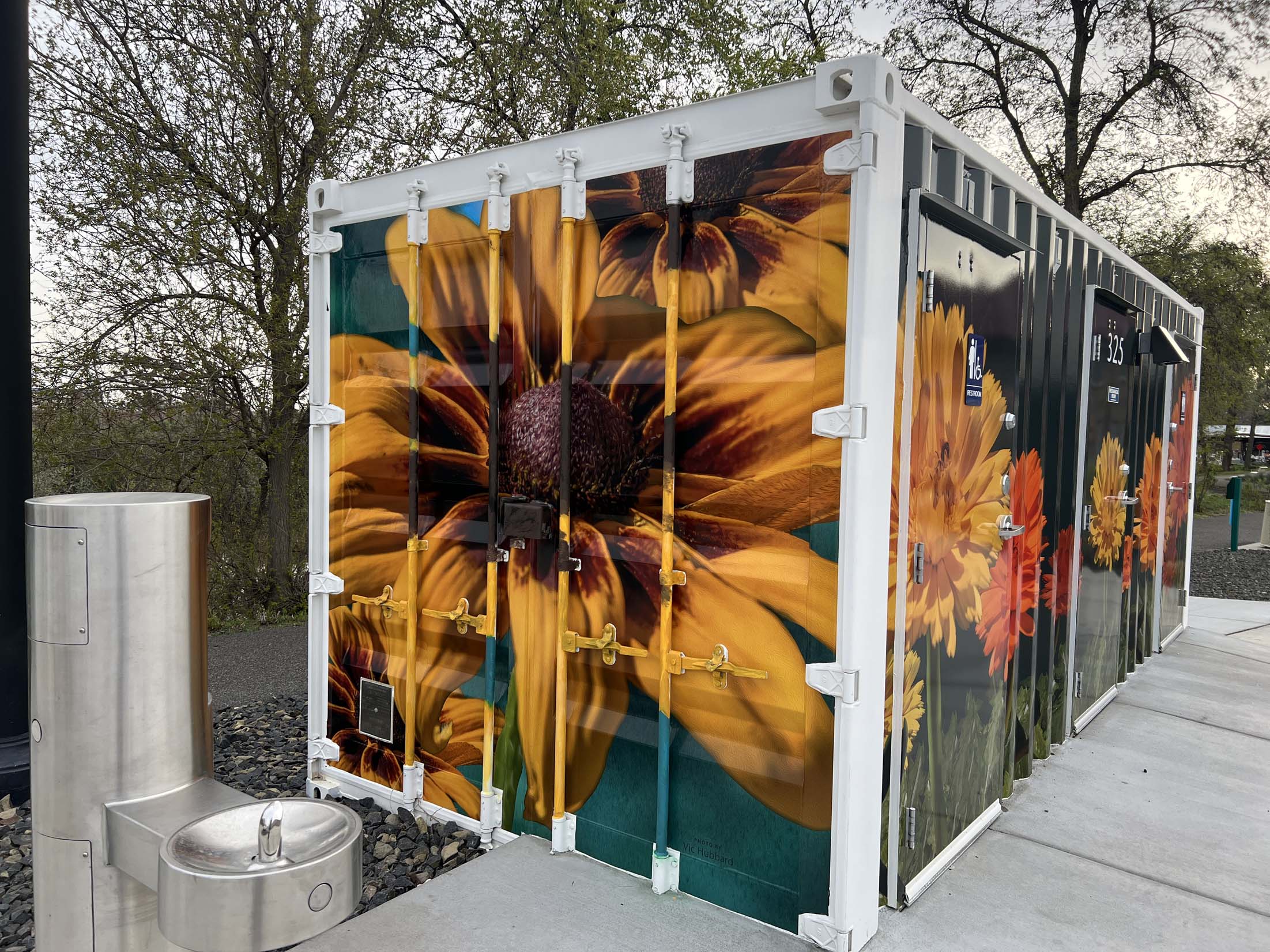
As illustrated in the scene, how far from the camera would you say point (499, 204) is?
11.0 feet

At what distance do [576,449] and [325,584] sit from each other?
4.92 ft

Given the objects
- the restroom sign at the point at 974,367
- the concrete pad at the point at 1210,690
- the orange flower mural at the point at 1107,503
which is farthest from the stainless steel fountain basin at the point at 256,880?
the concrete pad at the point at 1210,690

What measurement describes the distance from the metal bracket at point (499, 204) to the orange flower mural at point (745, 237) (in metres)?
0.39

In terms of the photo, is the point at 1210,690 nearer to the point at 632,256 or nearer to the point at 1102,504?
the point at 1102,504

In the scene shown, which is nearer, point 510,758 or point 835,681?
point 835,681

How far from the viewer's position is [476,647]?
3.49 m

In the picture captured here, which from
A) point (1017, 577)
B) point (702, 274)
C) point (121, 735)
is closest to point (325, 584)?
point (702, 274)

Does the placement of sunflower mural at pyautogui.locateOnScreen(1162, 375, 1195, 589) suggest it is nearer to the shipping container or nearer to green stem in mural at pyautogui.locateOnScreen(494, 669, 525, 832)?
the shipping container

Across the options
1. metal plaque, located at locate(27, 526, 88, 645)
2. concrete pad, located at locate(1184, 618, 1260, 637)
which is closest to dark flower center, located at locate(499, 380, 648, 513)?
metal plaque, located at locate(27, 526, 88, 645)

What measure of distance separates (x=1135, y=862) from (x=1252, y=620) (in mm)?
6362

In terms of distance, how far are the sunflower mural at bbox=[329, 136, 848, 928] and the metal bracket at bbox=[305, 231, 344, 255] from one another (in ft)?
0.37

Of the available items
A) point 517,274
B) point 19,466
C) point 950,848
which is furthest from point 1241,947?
point 19,466

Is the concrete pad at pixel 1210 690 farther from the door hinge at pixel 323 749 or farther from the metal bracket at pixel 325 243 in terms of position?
the metal bracket at pixel 325 243

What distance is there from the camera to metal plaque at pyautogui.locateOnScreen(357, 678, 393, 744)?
12.4 feet
